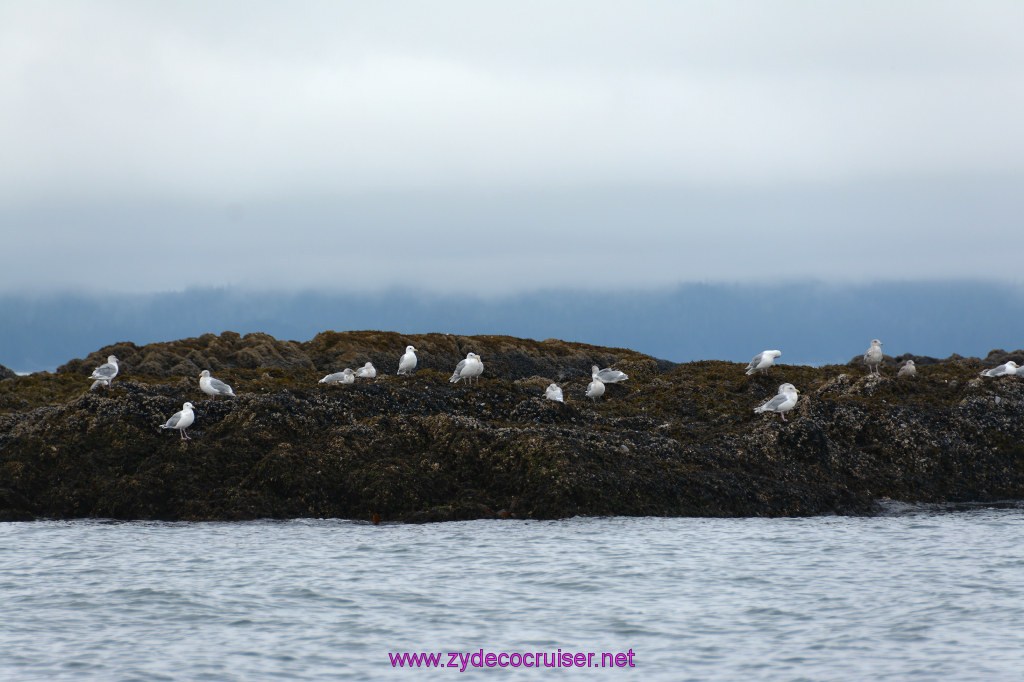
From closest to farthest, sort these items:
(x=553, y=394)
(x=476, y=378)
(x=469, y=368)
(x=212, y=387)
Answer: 1. (x=212, y=387)
2. (x=553, y=394)
3. (x=469, y=368)
4. (x=476, y=378)

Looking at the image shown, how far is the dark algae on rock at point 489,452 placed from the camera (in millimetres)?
16547

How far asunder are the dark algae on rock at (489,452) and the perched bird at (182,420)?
0.67 ft

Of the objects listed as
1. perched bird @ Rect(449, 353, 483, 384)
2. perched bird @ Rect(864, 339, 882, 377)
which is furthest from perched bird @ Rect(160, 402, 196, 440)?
perched bird @ Rect(864, 339, 882, 377)

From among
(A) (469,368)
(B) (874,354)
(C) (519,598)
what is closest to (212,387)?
(A) (469,368)

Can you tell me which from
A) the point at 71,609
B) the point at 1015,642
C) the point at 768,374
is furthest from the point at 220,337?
the point at 1015,642

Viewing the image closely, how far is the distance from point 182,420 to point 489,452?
5.62 m

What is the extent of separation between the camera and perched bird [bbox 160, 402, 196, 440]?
1745 centimetres

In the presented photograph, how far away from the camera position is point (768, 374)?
26828 mm

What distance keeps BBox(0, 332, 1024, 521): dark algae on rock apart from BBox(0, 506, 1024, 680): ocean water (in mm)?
659

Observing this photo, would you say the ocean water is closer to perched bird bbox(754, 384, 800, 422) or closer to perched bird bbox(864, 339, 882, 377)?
perched bird bbox(754, 384, 800, 422)

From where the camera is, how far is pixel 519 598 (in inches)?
473

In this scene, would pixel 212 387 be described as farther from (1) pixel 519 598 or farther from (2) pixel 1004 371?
(2) pixel 1004 371

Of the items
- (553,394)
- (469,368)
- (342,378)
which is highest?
(469,368)

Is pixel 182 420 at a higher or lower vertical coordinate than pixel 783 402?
lower
